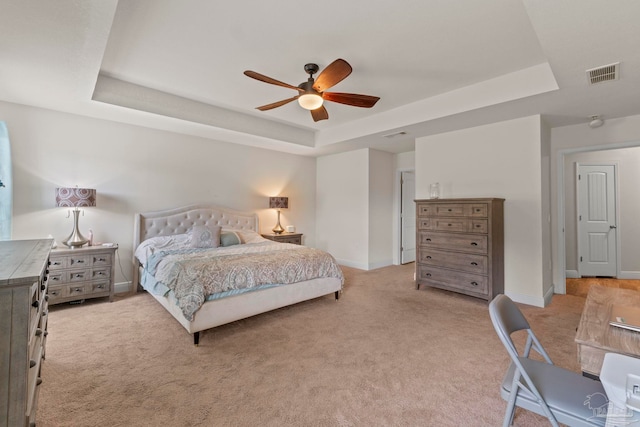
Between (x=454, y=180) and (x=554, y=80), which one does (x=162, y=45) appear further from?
(x=454, y=180)

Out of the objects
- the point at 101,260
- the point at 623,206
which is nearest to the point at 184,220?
the point at 101,260

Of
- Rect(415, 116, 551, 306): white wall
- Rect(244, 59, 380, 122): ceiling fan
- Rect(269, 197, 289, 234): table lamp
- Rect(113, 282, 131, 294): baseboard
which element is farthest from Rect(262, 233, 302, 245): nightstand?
Rect(415, 116, 551, 306): white wall

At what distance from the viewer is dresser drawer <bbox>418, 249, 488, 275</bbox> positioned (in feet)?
12.5

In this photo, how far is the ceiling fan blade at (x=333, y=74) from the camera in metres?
2.37

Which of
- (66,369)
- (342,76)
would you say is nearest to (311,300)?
(66,369)

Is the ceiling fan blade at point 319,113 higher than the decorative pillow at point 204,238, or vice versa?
the ceiling fan blade at point 319,113

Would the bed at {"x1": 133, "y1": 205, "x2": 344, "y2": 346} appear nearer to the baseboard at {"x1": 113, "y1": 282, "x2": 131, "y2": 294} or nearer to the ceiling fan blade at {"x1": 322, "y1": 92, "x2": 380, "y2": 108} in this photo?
the baseboard at {"x1": 113, "y1": 282, "x2": 131, "y2": 294}

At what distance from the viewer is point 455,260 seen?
4066 mm

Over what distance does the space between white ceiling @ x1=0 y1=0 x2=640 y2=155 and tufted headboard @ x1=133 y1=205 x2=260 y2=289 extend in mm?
1373

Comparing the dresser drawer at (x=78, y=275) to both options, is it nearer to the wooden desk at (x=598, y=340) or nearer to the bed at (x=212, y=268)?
the bed at (x=212, y=268)

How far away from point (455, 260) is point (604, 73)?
2539mm

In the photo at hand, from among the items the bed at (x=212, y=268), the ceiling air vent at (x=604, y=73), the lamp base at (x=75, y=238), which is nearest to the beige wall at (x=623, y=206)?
the ceiling air vent at (x=604, y=73)

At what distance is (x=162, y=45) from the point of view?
2691 mm

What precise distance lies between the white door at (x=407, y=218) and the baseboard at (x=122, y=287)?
16.9 ft
